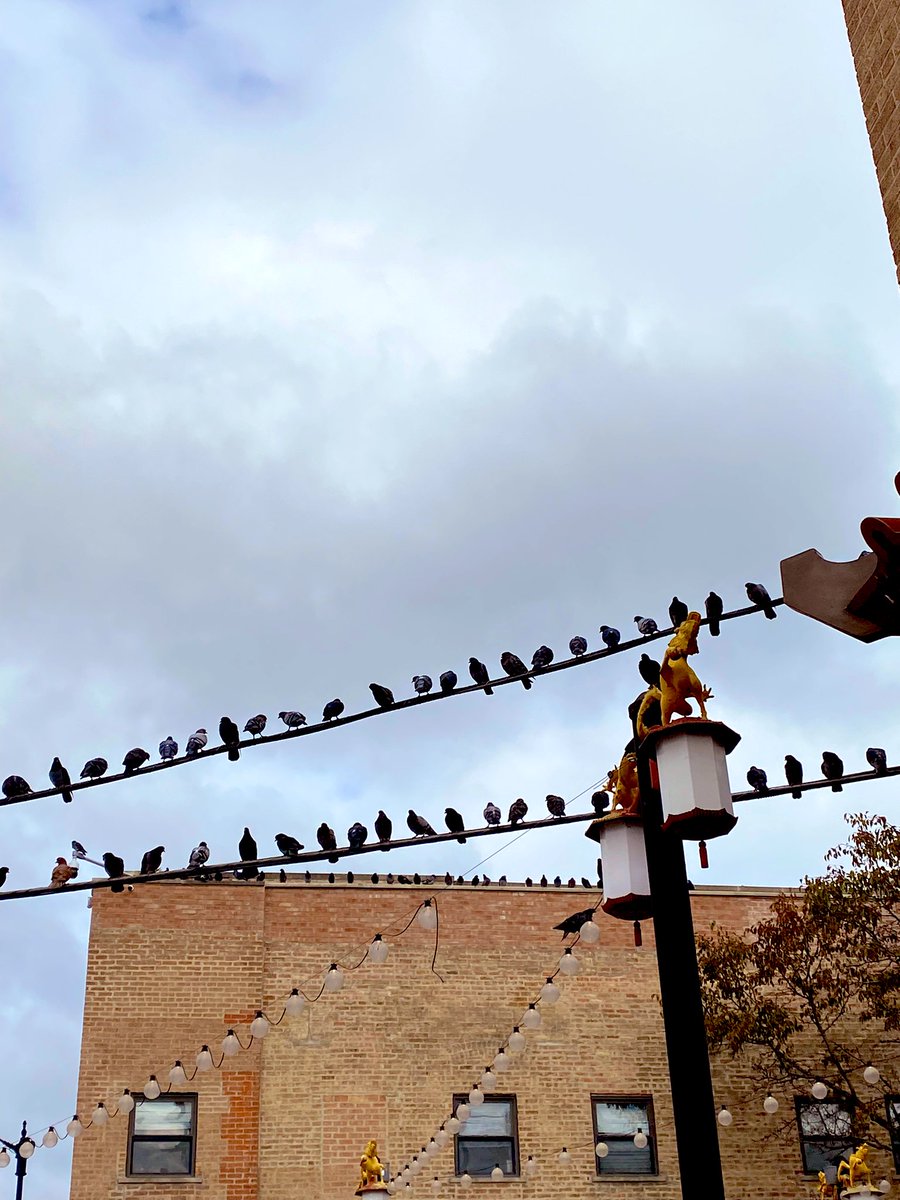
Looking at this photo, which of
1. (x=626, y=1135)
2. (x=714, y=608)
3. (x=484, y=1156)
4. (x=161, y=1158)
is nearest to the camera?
(x=714, y=608)

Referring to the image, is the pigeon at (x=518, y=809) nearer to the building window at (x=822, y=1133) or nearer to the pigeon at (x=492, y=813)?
the pigeon at (x=492, y=813)

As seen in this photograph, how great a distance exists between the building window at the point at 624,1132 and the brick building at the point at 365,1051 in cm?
3

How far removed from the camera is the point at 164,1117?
2075 centimetres

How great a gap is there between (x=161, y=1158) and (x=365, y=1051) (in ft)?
10.6

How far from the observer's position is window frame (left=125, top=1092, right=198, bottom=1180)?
20266 mm

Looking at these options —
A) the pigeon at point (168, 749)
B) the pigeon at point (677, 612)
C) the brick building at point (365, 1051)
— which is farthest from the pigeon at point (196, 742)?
the brick building at point (365, 1051)

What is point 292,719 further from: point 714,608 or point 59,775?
point 714,608

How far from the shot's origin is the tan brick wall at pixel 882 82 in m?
6.21

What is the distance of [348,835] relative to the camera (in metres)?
11.4

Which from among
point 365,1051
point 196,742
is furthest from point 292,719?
point 365,1051

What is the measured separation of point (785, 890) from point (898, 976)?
3.62m

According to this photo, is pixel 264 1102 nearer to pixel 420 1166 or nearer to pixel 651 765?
pixel 420 1166

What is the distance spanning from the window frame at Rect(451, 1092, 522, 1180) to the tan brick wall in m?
17.3

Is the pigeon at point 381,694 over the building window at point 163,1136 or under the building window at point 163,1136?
over
